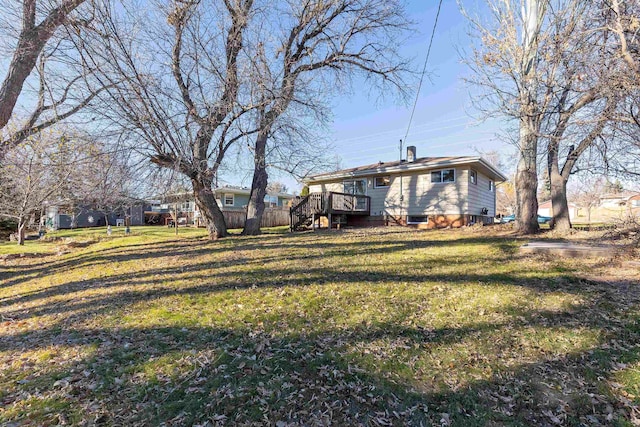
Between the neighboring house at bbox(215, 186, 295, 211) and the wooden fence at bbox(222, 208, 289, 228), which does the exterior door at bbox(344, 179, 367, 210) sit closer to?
the wooden fence at bbox(222, 208, 289, 228)

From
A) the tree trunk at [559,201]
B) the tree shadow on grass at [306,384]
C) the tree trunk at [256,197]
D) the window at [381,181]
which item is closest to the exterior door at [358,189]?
the window at [381,181]

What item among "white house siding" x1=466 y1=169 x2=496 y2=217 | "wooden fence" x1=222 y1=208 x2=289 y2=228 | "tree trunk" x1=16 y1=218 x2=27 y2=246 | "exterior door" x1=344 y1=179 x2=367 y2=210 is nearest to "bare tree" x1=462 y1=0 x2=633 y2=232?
"white house siding" x1=466 y1=169 x2=496 y2=217

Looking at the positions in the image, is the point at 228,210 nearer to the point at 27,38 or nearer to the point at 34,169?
the point at 34,169

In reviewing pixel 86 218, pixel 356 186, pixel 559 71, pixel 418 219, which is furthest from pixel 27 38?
pixel 86 218

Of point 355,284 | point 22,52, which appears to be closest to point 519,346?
point 355,284

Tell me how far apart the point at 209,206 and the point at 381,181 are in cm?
984

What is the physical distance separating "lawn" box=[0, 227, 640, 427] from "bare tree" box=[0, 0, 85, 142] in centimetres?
365

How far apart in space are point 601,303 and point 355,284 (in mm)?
3517

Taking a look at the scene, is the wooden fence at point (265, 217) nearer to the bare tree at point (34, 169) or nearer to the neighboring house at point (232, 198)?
the neighboring house at point (232, 198)

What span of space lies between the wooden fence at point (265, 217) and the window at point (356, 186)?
694 cm

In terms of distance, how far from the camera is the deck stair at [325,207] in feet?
49.2

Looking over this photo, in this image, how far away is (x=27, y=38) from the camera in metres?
5.28

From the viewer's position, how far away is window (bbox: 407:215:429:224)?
15816 mm

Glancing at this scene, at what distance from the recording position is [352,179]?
60.3 feet
